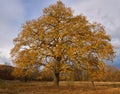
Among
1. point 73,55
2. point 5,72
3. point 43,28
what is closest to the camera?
point 73,55

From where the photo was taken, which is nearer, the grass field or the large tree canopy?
the grass field

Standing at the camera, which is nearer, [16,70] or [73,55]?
[73,55]

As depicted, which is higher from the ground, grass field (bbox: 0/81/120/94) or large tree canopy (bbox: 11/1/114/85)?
large tree canopy (bbox: 11/1/114/85)

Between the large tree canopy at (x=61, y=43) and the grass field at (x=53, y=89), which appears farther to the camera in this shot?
the large tree canopy at (x=61, y=43)

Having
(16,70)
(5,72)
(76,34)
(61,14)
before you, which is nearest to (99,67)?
(76,34)

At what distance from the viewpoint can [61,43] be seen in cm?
4544

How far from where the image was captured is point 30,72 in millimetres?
46812

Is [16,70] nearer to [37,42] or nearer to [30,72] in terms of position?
[30,72]

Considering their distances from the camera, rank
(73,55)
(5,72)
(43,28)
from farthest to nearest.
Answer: (5,72) → (43,28) → (73,55)

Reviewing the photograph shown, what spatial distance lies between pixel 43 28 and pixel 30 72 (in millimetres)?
7258

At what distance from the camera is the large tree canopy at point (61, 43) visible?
4447 centimetres

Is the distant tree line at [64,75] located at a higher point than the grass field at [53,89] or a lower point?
higher

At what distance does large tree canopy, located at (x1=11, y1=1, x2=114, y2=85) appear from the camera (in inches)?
1751

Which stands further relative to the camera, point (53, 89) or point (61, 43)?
point (61, 43)
